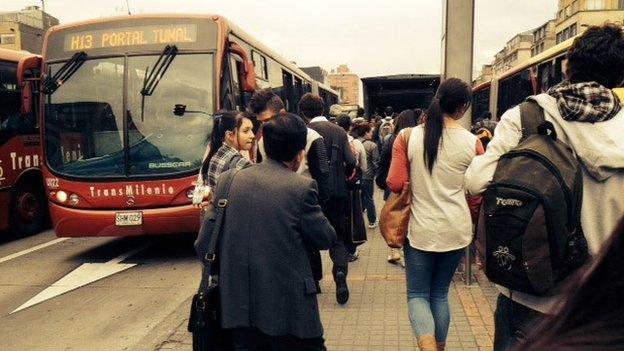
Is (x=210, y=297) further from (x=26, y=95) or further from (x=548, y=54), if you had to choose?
(x=548, y=54)

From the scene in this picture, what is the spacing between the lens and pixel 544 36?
95.6 metres

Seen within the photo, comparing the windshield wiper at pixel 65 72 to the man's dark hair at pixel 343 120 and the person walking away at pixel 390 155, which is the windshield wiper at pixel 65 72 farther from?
the person walking away at pixel 390 155

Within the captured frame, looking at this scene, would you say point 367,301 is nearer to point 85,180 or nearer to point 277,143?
point 277,143

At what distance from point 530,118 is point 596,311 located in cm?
158

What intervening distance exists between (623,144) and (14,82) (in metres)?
10.5

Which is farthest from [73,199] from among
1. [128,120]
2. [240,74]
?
[240,74]

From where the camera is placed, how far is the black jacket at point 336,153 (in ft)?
17.5

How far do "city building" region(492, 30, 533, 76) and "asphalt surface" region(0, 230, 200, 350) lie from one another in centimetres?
10807

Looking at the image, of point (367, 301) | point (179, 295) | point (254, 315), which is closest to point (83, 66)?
point (179, 295)

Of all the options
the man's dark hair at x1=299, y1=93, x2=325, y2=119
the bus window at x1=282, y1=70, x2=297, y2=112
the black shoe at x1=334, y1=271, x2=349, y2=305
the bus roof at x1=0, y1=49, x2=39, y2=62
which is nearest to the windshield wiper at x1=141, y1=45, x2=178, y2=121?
the man's dark hair at x1=299, y1=93, x2=325, y2=119

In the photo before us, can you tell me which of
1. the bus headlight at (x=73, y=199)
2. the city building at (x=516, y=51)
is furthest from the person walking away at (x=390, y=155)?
the city building at (x=516, y=51)

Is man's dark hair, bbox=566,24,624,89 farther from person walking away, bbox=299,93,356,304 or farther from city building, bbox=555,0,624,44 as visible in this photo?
city building, bbox=555,0,624,44

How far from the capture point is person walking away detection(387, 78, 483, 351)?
3.38 meters

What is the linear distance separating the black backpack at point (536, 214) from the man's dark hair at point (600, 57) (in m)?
0.24
